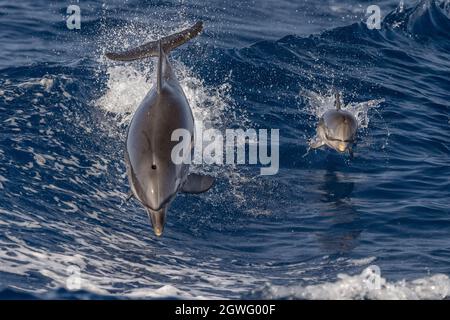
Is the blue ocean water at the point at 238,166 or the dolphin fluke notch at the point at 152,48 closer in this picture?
the blue ocean water at the point at 238,166

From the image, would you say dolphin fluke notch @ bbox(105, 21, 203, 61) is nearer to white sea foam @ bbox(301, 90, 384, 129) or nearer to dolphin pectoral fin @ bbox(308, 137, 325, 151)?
dolphin pectoral fin @ bbox(308, 137, 325, 151)

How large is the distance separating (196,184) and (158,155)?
4.45 ft

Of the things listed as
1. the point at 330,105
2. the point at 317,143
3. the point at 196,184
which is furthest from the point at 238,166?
the point at 196,184

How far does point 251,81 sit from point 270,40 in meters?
2.92

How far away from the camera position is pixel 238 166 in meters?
16.8

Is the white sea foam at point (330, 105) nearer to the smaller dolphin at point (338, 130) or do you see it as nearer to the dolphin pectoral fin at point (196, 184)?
the smaller dolphin at point (338, 130)

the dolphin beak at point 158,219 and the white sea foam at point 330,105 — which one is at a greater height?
the white sea foam at point 330,105

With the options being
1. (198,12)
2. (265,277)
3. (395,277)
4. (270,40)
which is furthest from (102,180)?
(198,12)

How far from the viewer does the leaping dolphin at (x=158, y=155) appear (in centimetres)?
1091

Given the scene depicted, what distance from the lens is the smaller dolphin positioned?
16391 millimetres

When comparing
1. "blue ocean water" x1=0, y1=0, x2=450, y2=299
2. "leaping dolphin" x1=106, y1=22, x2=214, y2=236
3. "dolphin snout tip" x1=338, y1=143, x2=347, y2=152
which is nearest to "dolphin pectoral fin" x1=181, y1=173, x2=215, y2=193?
"leaping dolphin" x1=106, y1=22, x2=214, y2=236

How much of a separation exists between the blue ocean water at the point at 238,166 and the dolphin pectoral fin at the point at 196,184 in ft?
4.34

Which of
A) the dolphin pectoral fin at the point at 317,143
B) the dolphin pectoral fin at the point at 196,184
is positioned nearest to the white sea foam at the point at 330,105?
the dolphin pectoral fin at the point at 317,143

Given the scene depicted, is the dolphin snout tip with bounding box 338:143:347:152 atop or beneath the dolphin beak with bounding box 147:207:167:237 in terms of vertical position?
atop
